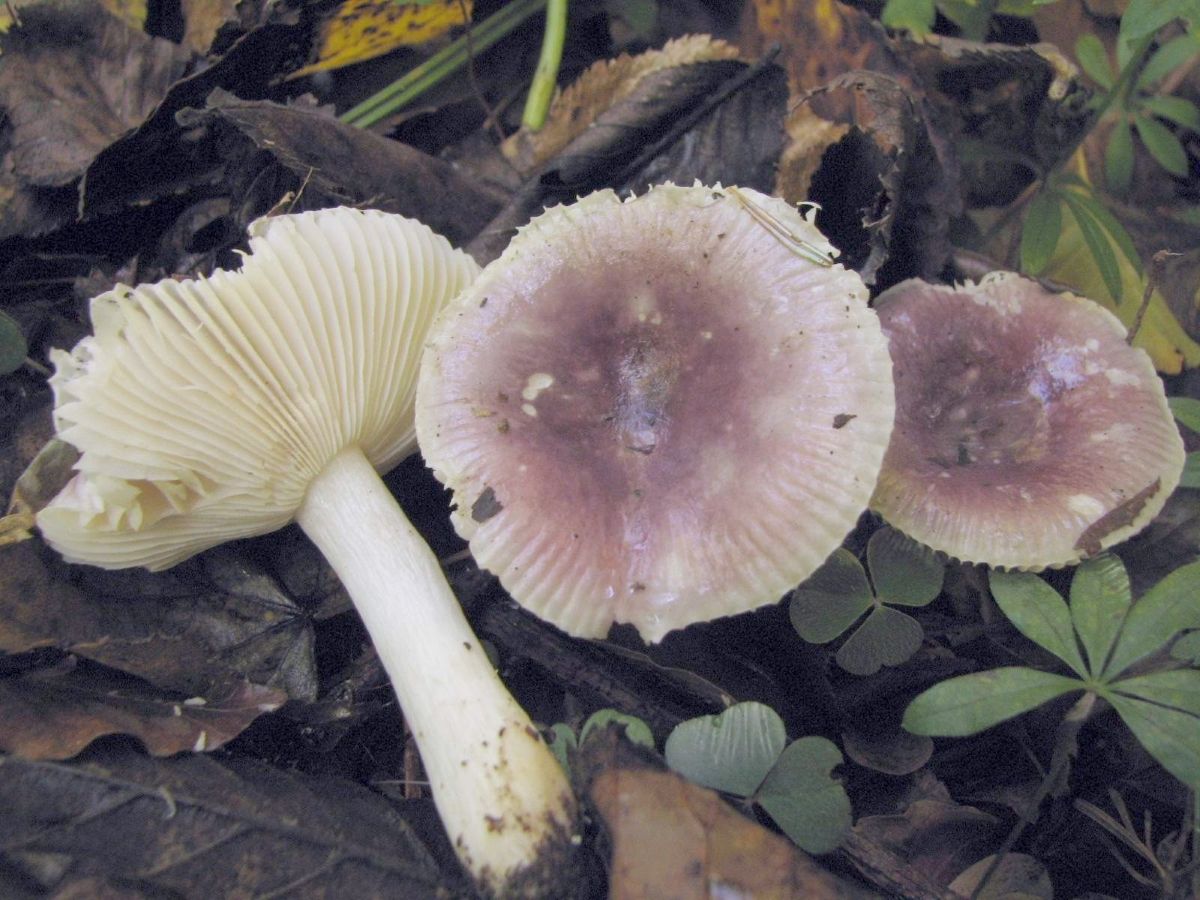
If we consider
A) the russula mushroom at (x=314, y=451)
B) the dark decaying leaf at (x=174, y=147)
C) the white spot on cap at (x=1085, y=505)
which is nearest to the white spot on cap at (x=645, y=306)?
the russula mushroom at (x=314, y=451)

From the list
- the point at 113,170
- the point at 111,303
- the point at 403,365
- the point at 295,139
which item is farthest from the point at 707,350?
the point at 113,170

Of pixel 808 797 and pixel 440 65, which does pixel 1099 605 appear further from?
pixel 440 65

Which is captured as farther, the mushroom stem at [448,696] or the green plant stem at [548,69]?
the green plant stem at [548,69]

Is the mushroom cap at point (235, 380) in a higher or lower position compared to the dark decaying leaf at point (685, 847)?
higher

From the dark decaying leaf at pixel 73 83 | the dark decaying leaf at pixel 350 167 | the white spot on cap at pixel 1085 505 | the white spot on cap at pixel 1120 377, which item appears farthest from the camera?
the dark decaying leaf at pixel 73 83

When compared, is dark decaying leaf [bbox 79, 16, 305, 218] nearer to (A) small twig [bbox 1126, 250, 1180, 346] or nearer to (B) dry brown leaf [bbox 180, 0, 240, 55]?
(B) dry brown leaf [bbox 180, 0, 240, 55]

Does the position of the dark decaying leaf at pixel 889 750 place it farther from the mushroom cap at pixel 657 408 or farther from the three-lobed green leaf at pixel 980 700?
the mushroom cap at pixel 657 408

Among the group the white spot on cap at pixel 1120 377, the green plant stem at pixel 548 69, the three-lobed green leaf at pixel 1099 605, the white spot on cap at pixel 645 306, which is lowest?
the three-lobed green leaf at pixel 1099 605

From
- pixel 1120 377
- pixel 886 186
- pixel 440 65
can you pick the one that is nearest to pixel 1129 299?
pixel 1120 377
